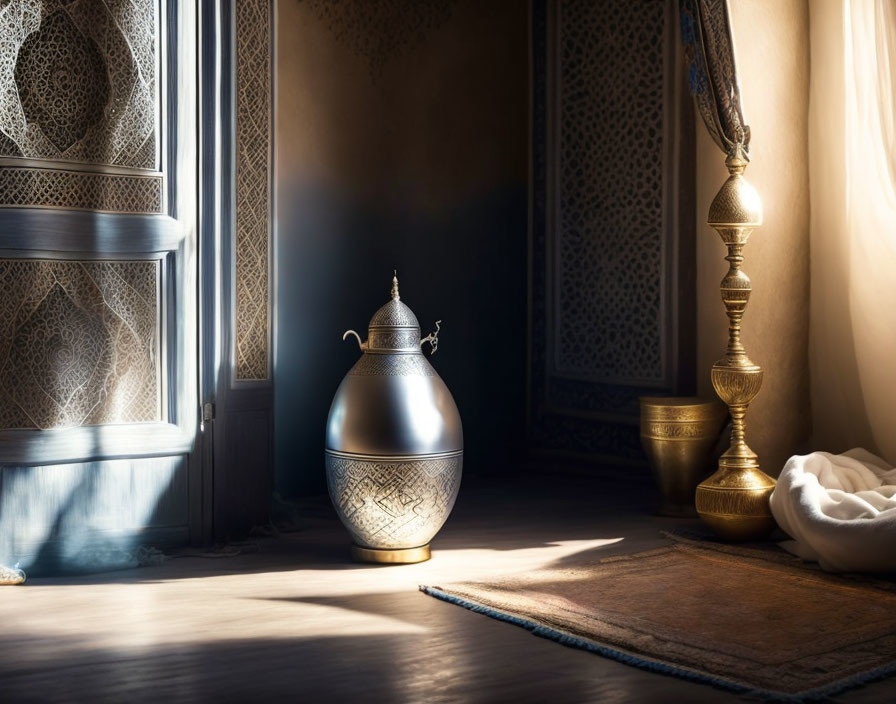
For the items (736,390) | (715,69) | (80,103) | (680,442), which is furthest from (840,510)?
(80,103)

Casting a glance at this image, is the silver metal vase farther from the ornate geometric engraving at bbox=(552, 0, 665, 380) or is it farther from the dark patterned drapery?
the ornate geometric engraving at bbox=(552, 0, 665, 380)

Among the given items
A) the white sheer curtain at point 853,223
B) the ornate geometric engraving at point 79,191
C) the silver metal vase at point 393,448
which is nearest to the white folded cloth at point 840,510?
the white sheer curtain at point 853,223

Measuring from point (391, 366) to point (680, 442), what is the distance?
135 centimetres

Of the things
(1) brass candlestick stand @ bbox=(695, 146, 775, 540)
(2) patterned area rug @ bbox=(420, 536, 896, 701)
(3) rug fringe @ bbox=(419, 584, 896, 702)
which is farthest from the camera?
(1) brass candlestick stand @ bbox=(695, 146, 775, 540)

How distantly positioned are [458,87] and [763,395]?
212 centimetres

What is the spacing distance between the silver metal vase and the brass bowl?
42.1 inches

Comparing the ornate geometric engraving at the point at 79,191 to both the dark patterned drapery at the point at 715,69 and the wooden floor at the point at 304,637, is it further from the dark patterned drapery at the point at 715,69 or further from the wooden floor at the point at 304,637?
the dark patterned drapery at the point at 715,69

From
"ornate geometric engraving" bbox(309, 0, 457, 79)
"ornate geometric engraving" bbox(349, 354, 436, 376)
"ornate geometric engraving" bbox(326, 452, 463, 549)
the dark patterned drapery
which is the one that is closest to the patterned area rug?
"ornate geometric engraving" bbox(326, 452, 463, 549)

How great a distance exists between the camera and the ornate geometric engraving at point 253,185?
4.29 meters

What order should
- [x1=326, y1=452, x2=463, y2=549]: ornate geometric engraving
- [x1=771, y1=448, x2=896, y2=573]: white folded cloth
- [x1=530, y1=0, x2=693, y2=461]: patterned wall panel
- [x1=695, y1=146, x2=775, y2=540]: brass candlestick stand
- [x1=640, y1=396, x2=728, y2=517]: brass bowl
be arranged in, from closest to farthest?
[x1=771, y1=448, x2=896, y2=573]: white folded cloth < [x1=326, y1=452, x2=463, y2=549]: ornate geometric engraving < [x1=695, y1=146, x2=775, y2=540]: brass candlestick stand < [x1=640, y1=396, x2=728, y2=517]: brass bowl < [x1=530, y1=0, x2=693, y2=461]: patterned wall panel

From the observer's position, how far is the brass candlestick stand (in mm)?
4199

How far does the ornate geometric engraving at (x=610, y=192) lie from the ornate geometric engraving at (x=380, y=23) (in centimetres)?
71

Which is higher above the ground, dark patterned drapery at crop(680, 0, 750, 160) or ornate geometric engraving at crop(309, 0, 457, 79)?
ornate geometric engraving at crop(309, 0, 457, 79)

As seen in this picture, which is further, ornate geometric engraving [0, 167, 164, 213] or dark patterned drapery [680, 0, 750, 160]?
dark patterned drapery [680, 0, 750, 160]
